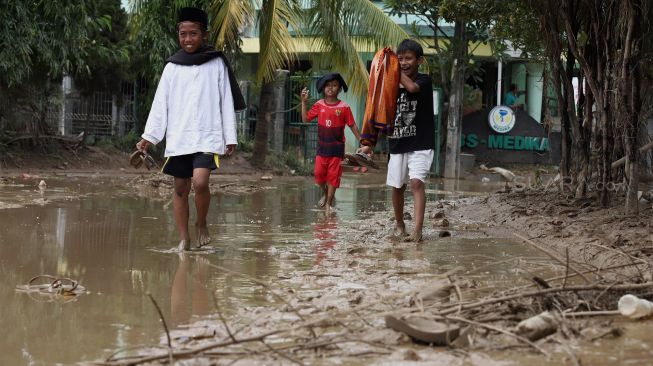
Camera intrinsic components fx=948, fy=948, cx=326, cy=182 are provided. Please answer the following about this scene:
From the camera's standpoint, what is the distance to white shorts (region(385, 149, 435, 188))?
25.5 ft

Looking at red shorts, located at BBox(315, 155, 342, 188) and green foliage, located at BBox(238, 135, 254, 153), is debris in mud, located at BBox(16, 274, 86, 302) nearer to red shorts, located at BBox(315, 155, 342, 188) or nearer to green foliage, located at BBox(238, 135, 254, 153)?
red shorts, located at BBox(315, 155, 342, 188)

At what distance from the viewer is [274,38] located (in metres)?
15.4

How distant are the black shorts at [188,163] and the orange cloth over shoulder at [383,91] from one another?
1405 millimetres

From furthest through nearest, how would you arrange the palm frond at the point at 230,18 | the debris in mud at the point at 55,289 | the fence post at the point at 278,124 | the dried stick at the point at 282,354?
the fence post at the point at 278,124
the palm frond at the point at 230,18
the debris in mud at the point at 55,289
the dried stick at the point at 282,354

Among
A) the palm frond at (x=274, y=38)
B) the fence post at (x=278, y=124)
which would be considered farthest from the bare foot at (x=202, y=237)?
the fence post at (x=278, y=124)

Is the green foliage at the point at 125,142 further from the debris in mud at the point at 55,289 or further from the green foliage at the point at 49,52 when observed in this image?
the debris in mud at the point at 55,289

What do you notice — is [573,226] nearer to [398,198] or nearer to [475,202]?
[398,198]

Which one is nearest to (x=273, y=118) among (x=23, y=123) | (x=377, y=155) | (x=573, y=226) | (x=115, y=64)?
(x=377, y=155)

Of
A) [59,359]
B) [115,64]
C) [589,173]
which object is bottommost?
[59,359]

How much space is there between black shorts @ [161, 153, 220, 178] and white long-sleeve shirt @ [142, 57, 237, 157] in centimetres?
6

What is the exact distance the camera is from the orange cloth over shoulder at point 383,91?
7578 millimetres

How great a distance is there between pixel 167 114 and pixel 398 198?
213cm

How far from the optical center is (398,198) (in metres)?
8.06

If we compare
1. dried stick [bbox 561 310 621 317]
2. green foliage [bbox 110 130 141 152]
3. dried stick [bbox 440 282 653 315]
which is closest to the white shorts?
dried stick [bbox 440 282 653 315]
